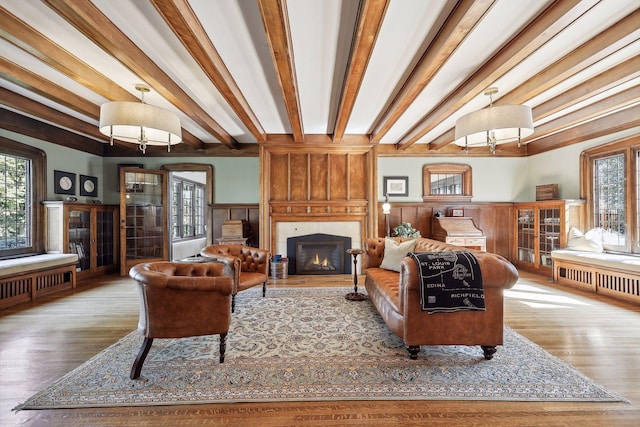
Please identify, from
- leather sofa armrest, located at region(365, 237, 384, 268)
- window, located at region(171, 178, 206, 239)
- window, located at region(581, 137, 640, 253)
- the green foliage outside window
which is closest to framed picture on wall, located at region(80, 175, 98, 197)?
the green foliage outside window

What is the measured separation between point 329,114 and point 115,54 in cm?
275

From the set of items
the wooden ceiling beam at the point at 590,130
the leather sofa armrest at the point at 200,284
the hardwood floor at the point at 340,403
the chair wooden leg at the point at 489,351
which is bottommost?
the hardwood floor at the point at 340,403

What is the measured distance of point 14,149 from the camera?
436cm

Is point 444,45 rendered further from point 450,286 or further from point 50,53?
point 50,53

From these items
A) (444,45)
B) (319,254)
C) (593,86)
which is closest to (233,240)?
(319,254)

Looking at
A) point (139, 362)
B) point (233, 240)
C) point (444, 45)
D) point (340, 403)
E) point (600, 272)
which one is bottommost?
point (340, 403)

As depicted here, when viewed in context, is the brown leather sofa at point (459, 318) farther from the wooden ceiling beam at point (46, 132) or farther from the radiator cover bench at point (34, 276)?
the wooden ceiling beam at point (46, 132)

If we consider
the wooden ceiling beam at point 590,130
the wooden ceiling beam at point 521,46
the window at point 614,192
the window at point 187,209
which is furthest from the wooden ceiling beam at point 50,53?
the window at point 614,192

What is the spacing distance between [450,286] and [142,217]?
609 centimetres

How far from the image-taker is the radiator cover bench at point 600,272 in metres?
3.78

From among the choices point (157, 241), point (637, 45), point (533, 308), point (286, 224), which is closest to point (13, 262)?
point (157, 241)

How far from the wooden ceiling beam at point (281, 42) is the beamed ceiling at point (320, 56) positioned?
0.01m

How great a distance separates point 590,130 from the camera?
15.9 ft

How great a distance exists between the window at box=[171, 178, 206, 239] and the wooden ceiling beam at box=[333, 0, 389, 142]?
568 centimetres
